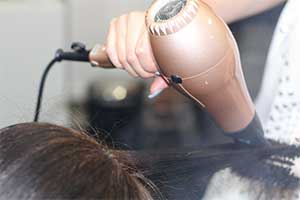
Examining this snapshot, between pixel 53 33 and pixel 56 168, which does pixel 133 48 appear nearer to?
pixel 56 168

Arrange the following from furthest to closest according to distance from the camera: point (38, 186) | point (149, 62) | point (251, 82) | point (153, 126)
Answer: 1. point (153, 126)
2. point (251, 82)
3. point (149, 62)
4. point (38, 186)

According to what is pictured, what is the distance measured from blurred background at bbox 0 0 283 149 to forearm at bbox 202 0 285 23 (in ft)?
3.09

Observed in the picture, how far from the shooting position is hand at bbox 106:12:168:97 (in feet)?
1.83

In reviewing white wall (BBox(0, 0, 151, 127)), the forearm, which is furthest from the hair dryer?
white wall (BBox(0, 0, 151, 127))

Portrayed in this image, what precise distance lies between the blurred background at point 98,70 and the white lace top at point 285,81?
0.94 metres

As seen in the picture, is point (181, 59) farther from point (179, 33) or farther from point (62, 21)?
point (62, 21)

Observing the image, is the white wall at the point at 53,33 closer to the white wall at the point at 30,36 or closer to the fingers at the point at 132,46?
the white wall at the point at 30,36

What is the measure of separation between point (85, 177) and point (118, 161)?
0.21 ft

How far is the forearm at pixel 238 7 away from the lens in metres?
0.63

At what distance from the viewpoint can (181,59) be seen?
0.50m

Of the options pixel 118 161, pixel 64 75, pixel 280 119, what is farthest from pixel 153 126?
pixel 118 161

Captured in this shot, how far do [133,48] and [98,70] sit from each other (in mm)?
1359

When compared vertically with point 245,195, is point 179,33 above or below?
above

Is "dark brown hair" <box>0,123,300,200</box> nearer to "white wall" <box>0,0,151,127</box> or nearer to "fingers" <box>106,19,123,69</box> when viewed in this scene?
"fingers" <box>106,19,123,69</box>
